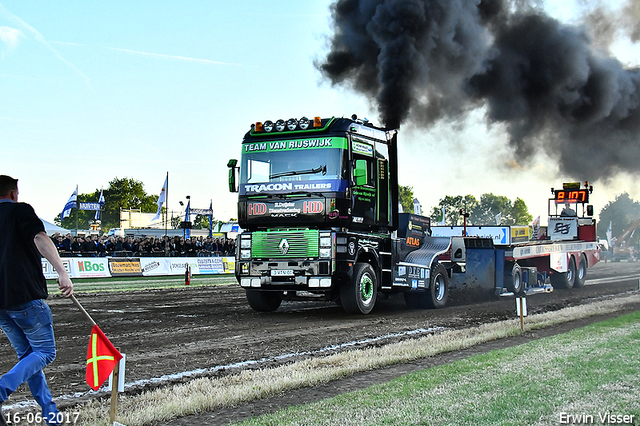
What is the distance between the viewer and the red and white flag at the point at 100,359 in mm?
4773

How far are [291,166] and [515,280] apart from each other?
29.9ft

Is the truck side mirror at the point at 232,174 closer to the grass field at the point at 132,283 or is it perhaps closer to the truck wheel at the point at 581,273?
the grass field at the point at 132,283

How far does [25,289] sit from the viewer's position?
14.9 feet

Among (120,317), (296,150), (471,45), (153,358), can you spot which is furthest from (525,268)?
(153,358)

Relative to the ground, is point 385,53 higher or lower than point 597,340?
higher

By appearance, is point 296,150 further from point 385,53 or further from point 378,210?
point 385,53

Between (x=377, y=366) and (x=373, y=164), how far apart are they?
237 inches

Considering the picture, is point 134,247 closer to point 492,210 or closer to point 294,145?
point 294,145

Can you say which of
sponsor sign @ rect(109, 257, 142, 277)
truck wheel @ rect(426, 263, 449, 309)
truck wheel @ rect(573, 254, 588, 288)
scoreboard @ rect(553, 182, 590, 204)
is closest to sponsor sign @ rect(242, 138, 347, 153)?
truck wheel @ rect(426, 263, 449, 309)

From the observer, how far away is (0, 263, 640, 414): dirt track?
24.7ft

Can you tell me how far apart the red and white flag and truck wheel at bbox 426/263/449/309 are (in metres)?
10.7

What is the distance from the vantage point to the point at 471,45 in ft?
67.8

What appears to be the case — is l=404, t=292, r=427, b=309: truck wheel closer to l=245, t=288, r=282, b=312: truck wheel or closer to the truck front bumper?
l=245, t=288, r=282, b=312: truck wheel

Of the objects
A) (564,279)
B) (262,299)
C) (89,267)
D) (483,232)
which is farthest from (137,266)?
(564,279)
